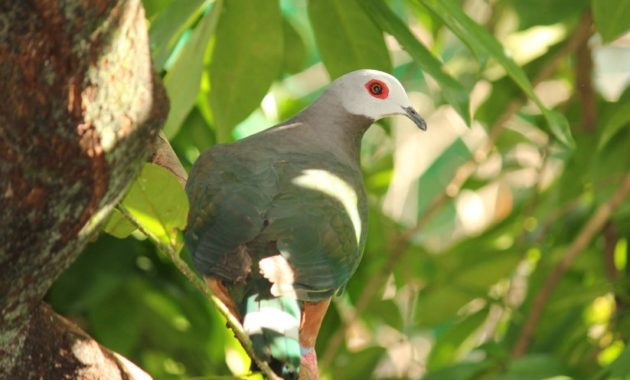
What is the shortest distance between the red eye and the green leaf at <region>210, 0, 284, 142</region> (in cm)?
18

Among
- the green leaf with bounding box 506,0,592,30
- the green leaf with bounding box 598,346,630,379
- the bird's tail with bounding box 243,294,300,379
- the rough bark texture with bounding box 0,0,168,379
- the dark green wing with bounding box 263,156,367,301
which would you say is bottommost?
the green leaf with bounding box 598,346,630,379

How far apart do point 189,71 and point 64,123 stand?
1036 millimetres

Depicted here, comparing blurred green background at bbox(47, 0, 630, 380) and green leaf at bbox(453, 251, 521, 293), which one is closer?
blurred green background at bbox(47, 0, 630, 380)

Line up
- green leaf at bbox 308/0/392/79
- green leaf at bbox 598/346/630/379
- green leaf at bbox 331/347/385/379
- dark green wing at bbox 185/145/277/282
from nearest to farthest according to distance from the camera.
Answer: dark green wing at bbox 185/145/277/282 → green leaf at bbox 598/346/630/379 → green leaf at bbox 308/0/392/79 → green leaf at bbox 331/347/385/379

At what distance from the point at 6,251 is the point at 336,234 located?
75 cm

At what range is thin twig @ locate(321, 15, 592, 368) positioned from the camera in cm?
347

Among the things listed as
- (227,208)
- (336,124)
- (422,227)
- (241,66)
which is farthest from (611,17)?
(422,227)

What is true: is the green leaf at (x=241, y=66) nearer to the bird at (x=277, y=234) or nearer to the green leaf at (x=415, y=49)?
the bird at (x=277, y=234)

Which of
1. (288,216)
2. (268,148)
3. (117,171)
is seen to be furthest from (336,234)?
(117,171)

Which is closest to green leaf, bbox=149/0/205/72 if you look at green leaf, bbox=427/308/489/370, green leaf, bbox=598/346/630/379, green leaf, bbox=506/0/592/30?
green leaf, bbox=598/346/630/379

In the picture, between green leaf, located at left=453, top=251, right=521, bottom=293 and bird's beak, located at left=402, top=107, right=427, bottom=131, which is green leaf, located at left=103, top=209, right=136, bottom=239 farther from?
green leaf, located at left=453, top=251, right=521, bottom=293

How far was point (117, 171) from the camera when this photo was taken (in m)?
1.33

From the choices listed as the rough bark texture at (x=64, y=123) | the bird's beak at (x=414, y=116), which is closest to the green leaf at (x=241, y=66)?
the bird's beak at (x=414, y=116)

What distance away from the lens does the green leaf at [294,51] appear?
3.24 meters
